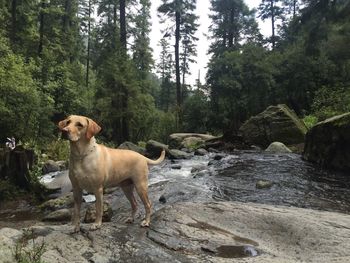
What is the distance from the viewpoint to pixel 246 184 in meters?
12.5

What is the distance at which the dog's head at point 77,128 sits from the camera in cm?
508

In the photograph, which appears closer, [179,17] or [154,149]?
[154,149]

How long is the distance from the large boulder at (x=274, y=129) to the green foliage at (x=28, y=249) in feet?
61.9

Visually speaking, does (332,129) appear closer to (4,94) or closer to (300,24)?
(300,24)

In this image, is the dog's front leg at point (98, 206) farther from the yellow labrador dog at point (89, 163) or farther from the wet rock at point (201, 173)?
the wet rock at point (201, 173)

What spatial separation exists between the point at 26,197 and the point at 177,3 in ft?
98.0

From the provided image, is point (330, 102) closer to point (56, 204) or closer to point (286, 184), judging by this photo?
point (286, 184)

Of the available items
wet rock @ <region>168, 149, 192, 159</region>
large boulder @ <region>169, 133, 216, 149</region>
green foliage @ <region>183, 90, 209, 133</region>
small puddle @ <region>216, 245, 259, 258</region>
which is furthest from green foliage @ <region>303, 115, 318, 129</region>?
small puddle @ <region>216, 245, 259, 258</region>

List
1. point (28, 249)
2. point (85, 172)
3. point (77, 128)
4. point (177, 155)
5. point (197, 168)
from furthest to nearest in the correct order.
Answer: point (177, 155), point (197, 168), point (85, 172), point (77, 128), point (28, 249)

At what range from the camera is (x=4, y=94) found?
1864cm

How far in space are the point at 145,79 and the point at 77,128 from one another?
2551cm

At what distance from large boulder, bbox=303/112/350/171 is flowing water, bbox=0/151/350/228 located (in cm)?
49

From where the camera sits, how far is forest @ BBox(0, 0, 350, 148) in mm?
20594

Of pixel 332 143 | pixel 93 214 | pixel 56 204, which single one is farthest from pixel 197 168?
pixel 93 214
